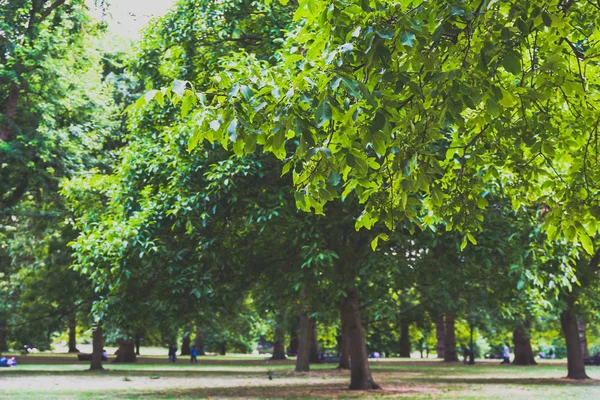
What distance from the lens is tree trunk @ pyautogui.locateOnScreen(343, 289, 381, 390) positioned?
17.9 meters

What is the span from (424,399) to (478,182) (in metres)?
9.28

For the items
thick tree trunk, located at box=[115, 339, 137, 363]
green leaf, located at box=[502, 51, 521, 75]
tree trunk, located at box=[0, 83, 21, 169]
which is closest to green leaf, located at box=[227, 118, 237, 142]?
green leaf, located at box=[502, 51, 521, 75]

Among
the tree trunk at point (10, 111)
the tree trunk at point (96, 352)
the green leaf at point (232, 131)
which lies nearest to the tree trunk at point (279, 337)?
the tree trunk at point (96, 352)

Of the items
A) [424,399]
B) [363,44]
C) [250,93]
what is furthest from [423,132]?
[424,399]

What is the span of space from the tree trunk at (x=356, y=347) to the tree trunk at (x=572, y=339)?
8.08 meters

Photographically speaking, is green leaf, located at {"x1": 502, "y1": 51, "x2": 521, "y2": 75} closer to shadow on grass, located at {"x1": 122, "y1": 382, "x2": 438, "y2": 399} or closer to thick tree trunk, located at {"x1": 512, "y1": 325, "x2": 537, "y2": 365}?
→ shadow on grass, located at {"x1": 122, "y1": 382, "x2": 438, "y2": 399}

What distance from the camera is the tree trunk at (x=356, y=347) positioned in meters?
17.9

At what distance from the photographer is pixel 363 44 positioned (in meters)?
4.51

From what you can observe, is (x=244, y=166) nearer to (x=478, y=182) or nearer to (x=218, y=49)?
(x=218, y=49)

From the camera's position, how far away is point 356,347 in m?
18.2

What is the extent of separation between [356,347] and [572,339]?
29.8 ft

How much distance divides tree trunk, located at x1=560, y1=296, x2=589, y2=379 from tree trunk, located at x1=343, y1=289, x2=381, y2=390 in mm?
8082

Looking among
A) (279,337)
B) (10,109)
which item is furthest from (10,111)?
(279,337)

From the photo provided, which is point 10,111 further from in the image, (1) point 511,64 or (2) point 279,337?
(2) point 279,337
